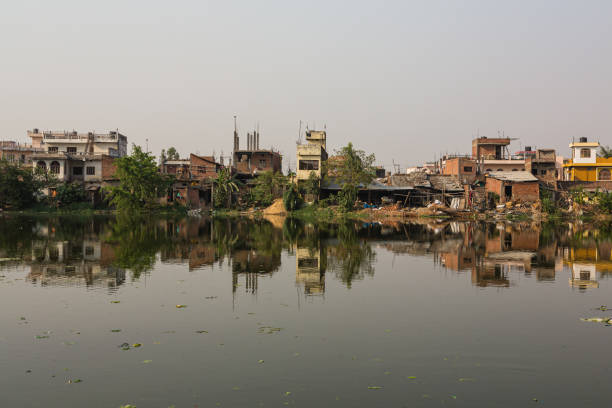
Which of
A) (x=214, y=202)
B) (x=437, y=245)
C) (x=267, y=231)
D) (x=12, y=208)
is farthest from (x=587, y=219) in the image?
(x=12, y=208)

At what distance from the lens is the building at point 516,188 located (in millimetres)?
52594

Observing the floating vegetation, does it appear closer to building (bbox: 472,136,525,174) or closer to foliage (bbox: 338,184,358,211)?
foliage (bbox: 338,184,358,211)

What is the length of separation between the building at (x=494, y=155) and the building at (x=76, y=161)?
49478 mm

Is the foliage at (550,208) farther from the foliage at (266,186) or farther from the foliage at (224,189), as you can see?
the foliage at (224,189)

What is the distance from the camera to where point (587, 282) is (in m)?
16.1

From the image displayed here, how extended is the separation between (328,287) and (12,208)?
5135 cm

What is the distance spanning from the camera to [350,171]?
5366 centimetres

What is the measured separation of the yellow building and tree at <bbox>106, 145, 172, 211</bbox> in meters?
51.1

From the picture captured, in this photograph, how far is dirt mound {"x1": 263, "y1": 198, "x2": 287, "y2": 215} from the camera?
53562mm

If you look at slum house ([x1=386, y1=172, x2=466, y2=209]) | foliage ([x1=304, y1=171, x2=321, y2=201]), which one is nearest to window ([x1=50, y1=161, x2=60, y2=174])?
foliage ([x1=304, y1=171, x2=321, y2=201])

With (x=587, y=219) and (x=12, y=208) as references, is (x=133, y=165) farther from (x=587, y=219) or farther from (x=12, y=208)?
(x=587, y=219)

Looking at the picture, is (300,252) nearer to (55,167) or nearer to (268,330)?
(268,330)

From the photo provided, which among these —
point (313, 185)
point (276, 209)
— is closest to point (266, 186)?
point (276, 209)

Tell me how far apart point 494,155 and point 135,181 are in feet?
157
